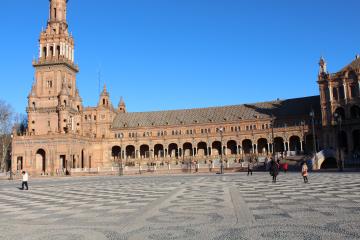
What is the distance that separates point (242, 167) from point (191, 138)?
129 feet

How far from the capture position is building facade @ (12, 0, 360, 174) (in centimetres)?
8506

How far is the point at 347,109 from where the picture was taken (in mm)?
82312

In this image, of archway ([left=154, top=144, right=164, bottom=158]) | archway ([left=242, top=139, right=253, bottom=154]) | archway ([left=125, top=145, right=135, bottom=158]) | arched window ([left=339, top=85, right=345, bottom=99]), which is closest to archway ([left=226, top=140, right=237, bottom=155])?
archway ([left=242, top=139, right=253, bottom=154])

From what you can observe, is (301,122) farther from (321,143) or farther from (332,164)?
(332,164)

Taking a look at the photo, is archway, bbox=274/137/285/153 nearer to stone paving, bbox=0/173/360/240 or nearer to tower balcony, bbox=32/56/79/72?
tower balcony, bbox=32/56/79/72

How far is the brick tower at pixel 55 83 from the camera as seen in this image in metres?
94.8

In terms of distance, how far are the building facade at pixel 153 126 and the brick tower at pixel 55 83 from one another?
0.83ft

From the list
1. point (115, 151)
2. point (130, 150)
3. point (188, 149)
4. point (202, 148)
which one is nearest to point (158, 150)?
point (130, 150)

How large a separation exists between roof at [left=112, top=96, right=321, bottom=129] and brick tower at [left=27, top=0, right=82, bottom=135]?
18.8m

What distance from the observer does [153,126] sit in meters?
110

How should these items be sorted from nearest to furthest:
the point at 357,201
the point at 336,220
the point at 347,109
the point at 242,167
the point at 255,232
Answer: the point at 255,232 → the point at 336,220 → the point at 357,201 → the point at 242,167 → the point at 347,109

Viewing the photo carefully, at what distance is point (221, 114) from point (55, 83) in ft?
151

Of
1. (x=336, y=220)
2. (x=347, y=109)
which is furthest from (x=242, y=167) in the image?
(x=336, y=220)

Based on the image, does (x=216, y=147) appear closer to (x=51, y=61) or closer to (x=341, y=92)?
(x=341, y=92)
